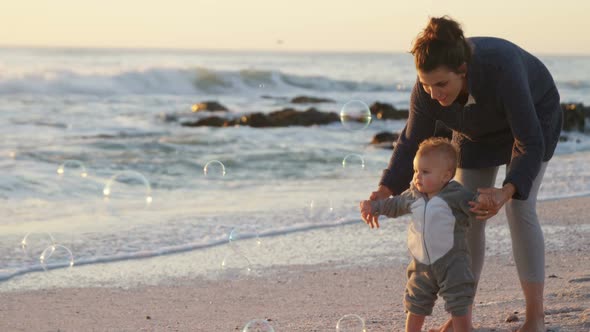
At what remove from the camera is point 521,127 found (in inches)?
141

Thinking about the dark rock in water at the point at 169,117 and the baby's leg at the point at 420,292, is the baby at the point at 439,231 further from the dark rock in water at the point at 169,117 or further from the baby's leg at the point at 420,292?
the dark rock in water at the point at 169,117

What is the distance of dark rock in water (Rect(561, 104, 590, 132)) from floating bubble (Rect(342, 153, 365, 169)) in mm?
7034

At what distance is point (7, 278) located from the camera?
6.10 m

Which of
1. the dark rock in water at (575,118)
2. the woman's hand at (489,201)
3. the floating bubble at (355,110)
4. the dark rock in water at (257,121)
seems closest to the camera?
the woman's hand at (489,201)

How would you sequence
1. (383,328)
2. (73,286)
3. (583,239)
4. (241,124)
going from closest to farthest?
(383,328) → (73,286) → (583,239) → (241,124)

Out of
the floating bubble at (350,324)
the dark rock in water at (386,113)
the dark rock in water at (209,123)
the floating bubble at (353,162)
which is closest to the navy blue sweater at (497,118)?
the floating bubble at (350,324)

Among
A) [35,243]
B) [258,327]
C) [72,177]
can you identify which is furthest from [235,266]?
[72,177]

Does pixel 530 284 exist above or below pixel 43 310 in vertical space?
above

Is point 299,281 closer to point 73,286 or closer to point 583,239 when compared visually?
point 73,286

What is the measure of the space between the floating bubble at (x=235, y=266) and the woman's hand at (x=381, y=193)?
2.30 metres

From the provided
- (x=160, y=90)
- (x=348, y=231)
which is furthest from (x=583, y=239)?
(x=160, y=90)

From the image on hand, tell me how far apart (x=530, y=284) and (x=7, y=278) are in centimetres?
355

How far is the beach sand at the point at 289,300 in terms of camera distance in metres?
4.68

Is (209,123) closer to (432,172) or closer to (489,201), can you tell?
(432,172)
